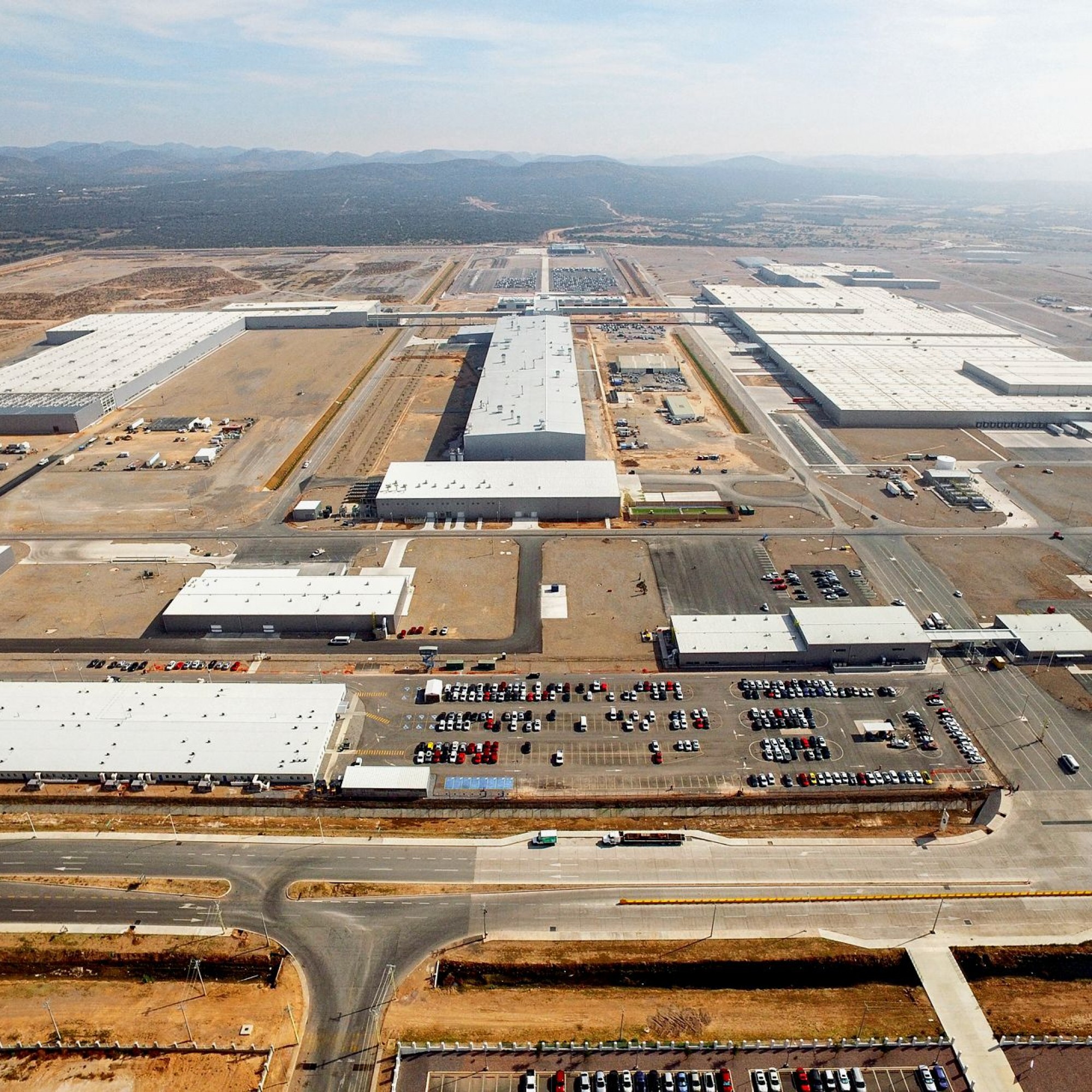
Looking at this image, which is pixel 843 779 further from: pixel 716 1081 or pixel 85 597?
pixel 85 597

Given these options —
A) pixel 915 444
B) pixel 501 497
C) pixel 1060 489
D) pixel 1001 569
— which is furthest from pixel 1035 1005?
pixel 915 444

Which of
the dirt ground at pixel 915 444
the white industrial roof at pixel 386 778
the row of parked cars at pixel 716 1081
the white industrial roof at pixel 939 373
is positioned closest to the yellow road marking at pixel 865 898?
the row of parked cars at pixel 716 1081

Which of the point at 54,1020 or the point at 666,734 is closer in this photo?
the point at 54,1020

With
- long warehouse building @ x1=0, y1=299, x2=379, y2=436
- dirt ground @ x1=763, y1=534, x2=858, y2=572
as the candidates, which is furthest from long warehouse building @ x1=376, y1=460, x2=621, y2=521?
long warehouse building @ x1=0, y1=299, x2=379, y2=436

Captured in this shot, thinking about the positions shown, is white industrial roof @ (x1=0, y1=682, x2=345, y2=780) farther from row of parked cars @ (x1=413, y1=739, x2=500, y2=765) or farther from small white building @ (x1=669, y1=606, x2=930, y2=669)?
small white building @ (x1=669, y1=606, x2=930, y2=669)

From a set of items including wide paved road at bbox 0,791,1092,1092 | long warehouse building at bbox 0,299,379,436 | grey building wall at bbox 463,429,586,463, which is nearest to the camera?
wide paved road at bbox 0,791,1092,1092

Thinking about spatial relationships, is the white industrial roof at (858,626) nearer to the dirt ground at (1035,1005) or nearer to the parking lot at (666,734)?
the parking lot at (666,734)
